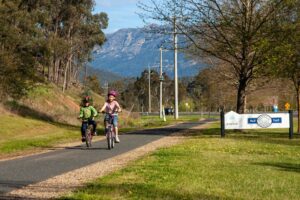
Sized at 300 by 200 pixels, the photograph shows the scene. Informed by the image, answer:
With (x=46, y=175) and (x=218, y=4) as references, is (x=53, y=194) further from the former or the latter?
(x=218, y=4)

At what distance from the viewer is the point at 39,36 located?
46188 mm

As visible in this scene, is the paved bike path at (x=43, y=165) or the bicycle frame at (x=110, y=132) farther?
the bicycle frame at (x=110, y=132)

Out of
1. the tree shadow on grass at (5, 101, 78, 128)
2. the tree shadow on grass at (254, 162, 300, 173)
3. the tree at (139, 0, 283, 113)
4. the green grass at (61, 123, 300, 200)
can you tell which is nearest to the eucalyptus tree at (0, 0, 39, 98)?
the tree shadow on grass at (5, 101, 78, 128)

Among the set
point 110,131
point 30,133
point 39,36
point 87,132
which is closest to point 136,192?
point 110,131

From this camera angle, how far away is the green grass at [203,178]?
28.7 feet

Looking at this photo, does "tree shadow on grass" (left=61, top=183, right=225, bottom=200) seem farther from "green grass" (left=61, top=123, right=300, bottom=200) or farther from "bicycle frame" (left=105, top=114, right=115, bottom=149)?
"bicycle frame" (left=105, top=114, right=115, bottom=149)

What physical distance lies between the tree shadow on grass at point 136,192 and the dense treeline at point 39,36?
97.5 feet

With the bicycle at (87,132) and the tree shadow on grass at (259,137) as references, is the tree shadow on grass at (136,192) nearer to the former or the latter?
the bicycle at (87,132)

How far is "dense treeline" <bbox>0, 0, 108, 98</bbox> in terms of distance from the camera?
39812 millimetres

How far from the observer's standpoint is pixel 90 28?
213ft

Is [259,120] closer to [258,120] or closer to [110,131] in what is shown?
[258,120]

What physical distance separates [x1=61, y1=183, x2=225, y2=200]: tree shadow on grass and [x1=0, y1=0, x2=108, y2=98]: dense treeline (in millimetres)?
29707

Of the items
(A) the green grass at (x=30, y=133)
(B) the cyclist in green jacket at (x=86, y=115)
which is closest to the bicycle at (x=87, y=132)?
(B) the cyclist in green jacket at (x=86, y=115)

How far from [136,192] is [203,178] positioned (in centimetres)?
190
